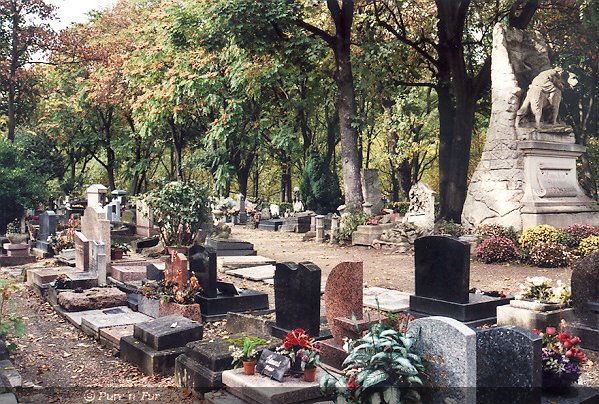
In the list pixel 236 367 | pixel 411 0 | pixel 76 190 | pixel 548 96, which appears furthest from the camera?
pixel 76 190

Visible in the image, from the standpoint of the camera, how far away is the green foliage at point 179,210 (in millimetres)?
15773

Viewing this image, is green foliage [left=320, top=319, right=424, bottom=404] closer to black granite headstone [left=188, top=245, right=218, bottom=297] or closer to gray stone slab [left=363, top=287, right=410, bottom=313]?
gray stone slab [left=363, top=287, right=410, bottom=313]

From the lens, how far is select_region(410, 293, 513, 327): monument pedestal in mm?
8328

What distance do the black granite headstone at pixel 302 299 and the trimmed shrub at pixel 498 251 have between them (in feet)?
30.4

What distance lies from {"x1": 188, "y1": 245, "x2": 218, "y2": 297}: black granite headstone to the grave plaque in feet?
11.7

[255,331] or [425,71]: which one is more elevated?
[425,71]

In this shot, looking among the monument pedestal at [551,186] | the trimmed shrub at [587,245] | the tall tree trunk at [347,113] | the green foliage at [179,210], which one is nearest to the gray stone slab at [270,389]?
the green foliage at [179,210]

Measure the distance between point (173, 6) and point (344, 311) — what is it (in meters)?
23.9

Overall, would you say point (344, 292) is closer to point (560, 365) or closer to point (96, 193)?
point (560, 365)

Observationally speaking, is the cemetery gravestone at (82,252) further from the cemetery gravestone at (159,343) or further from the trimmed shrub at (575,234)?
the trimmed shrub at (575,234)

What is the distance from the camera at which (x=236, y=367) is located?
5.74m

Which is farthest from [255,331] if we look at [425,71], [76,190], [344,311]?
[76,190]

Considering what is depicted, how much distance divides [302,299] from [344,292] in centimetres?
57

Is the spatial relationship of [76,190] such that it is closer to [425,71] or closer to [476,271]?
[425,71]
